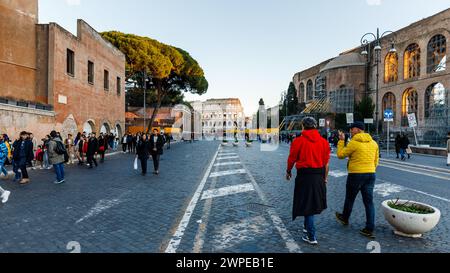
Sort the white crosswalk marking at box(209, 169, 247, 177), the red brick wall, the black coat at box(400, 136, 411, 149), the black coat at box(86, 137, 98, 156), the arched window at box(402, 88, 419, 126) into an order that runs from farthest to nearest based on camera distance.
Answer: the arched window at box(402, 88, 419, 126) → the red brick wall → the black coat at box(400, 136, 411, 149) → the black coat at box(86, 137, 98, 156) → the white crosswalk marking at box(209, 169, 247, 177)

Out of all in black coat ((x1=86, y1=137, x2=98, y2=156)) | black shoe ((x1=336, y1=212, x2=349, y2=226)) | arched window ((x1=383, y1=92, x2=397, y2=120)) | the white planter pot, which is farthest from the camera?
arched window ((x1=383, y1=92, x2=397, y2=120))

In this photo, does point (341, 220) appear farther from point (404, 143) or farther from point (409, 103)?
point (409, 103)

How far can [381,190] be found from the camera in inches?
323

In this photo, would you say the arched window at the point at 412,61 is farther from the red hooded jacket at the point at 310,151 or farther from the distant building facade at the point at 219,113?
the distant building facade at the point at 219,113

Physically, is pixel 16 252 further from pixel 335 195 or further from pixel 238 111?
pixel 238 111

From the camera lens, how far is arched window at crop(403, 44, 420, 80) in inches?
1455

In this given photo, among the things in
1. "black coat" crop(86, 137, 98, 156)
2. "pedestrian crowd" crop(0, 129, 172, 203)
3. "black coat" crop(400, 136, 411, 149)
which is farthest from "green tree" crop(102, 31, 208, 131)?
"black coat" crop(400, 136, 411, 149)

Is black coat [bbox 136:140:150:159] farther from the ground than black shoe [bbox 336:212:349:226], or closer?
farther from the ground

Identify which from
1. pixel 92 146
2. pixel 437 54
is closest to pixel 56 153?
pixel 92 146

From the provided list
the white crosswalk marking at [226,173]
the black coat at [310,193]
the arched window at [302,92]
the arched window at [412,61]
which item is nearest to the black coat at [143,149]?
the white crosswalk marking at [226,173]

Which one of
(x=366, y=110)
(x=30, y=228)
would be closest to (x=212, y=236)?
(x=30, y=228)

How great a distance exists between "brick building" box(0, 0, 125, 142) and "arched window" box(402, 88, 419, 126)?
36.6m

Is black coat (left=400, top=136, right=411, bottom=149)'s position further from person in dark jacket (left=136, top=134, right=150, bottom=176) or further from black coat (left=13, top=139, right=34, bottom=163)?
black coat (left=13, top=139, right=34, bottom=163)

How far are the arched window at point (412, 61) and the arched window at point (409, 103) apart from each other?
1.96m
